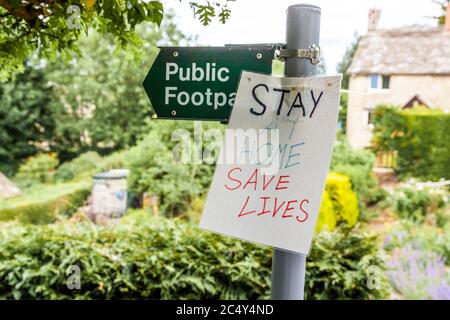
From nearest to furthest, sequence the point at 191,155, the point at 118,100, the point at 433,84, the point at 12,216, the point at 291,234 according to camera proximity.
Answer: the point at 291,234 → the point at 191,155 → the point at 12,216 → the point at 433,84 → the point at 118,100

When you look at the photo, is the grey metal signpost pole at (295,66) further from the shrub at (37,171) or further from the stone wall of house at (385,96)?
the shrub at (37,171)

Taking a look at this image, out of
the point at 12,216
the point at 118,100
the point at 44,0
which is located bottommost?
the point at 12,216

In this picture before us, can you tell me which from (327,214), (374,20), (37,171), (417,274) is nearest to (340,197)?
(327,214)

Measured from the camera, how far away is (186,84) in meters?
0.84

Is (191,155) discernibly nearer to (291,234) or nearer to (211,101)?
(211,101)

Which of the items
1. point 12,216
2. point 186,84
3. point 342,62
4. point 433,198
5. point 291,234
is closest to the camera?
point 291,234

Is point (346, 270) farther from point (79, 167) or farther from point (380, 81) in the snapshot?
point (79, 167)

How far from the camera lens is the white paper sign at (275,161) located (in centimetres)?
72

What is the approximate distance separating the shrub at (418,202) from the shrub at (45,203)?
317 cm

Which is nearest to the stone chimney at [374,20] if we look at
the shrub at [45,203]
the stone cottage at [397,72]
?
the stone cottage at [397,72]

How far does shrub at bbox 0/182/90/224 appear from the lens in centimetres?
517

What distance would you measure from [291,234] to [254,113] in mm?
182

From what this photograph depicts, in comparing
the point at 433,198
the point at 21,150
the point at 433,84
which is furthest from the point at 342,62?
the point at 21,150

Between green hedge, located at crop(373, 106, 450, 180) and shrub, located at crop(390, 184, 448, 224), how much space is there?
60cm
